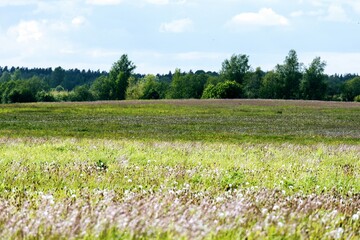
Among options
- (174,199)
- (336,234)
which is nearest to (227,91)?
(174,199)

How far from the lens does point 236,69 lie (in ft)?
563

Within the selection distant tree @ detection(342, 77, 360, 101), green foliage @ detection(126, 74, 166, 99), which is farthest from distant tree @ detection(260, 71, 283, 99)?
distant tree @ detection(342, 77, 360, 101)

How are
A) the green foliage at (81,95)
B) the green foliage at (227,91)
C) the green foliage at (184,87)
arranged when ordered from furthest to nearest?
the green foliage at (81,95)
the green foliage at (184,87)
the green foliage at (227,91)

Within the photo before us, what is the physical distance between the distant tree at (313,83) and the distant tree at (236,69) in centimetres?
2174

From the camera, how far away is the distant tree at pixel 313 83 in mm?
156625

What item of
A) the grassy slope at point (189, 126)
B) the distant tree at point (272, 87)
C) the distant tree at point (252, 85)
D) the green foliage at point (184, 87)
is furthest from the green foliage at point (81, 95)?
the grassy slope at point (189, 126)

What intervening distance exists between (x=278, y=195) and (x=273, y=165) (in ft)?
18.7

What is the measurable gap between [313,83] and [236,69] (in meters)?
26.1

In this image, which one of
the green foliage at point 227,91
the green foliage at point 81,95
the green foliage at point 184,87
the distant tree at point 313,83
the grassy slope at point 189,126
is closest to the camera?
the grassy slope at point 189,126

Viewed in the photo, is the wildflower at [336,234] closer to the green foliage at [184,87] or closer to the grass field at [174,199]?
the grass field at [174,199]

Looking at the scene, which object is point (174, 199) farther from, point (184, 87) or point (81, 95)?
point (81, 95)

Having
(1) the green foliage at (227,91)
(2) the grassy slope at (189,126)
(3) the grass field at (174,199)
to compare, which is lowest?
(2) the grassy slope at (189,126)

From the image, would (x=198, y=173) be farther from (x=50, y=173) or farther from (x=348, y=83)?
(x=348, y=83)

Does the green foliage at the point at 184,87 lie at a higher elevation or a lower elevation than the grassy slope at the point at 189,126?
higher
